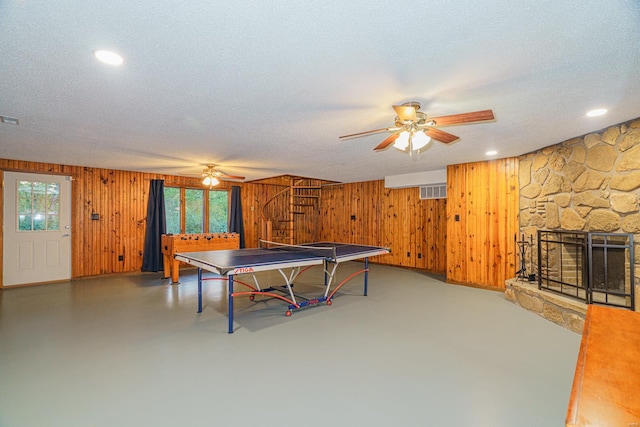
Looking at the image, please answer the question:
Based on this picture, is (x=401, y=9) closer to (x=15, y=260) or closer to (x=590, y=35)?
(x=590, y=35)

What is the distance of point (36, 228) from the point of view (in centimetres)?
524

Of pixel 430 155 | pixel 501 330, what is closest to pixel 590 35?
pixel 501 330

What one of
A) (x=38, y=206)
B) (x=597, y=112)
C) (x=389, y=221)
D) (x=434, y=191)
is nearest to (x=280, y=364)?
(x=597, y=112)

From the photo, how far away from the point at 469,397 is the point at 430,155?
3528mm

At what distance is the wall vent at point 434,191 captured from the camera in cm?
631

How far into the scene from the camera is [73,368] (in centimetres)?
240

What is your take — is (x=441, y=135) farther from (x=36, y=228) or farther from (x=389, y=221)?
(x=36, y=228)

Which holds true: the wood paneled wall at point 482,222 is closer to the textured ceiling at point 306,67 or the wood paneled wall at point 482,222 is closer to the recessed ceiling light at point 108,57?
the textured ceiling at point 306,67

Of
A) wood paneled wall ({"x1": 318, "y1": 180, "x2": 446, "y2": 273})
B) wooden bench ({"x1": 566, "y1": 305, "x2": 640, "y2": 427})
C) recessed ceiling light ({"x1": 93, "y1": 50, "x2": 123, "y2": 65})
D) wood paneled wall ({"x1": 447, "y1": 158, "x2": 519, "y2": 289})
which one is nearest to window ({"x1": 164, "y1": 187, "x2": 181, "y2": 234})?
wood paneled wall ({"x1": 318, "y1": 180, "x2": 446, "y2": 273})

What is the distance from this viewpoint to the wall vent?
6312mm

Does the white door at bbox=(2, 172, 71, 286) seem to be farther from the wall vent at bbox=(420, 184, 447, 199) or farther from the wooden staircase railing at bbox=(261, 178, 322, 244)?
the wall vent at bbox=(420, 184, 447, 199)

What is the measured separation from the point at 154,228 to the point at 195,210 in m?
1.09

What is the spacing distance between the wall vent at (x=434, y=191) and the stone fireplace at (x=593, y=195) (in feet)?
6.37

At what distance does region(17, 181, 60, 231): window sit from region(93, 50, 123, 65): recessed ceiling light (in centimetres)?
506
